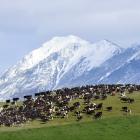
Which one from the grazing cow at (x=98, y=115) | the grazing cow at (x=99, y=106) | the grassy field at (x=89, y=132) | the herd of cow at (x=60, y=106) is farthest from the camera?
the grazing cow at (x=99, y=106)

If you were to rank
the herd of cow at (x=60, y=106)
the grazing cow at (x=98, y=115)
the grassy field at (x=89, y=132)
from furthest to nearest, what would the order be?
the herd of cow at (x=60, y=106) < the grazing cow at (x=98, y=115) < the grassy field at (x=89, y=132)

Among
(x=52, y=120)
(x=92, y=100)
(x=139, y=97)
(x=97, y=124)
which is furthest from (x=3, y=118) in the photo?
(x=97, y=124)

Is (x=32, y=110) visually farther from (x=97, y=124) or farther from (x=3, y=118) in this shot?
(x=97, y=124)

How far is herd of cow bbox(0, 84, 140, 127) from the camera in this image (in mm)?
121731

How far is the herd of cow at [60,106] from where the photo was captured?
399 feet

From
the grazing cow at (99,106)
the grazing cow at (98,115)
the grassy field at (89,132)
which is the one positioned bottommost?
the grassy field at (89,132)

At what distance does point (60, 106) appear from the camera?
133 meters

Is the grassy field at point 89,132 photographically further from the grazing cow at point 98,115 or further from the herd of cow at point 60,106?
the herd of cow at point 60,106

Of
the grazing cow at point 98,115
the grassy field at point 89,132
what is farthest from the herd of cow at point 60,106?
the grassy field at point 89,132

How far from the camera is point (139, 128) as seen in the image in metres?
86.3

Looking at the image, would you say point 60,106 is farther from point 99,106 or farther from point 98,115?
point 98,115

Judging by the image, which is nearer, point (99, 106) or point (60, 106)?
point (99, 106)

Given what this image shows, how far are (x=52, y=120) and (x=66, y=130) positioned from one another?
33.0 meters

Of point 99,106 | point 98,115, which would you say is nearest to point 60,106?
point 99,106
